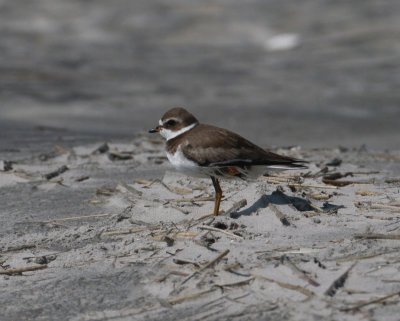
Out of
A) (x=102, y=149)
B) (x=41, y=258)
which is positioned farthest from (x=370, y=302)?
(x=102, y=149)

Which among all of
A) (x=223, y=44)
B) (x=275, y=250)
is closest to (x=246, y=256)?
(x=275, y=250)

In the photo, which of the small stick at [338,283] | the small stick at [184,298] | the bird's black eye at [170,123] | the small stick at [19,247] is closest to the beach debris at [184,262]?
the small stick at [184,298]

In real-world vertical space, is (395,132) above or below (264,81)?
below

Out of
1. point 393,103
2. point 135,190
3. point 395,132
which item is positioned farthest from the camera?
point 393,103

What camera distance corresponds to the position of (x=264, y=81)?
16.5 m

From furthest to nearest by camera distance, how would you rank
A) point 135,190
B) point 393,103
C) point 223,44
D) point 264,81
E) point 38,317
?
point 223,44
point 264,81
point 393,103
point 135,190
point 38,317

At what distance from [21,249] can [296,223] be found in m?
1.61

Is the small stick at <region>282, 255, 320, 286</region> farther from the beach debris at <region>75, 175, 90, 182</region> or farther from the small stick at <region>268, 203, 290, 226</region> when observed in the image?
the beach debris at <region>75, 175, 90, 182</region>

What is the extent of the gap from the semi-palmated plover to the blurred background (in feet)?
12.8

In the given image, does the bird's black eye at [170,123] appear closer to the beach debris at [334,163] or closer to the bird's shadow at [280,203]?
the bird's shadow at [280,203]

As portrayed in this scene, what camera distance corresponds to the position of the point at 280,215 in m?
5.29

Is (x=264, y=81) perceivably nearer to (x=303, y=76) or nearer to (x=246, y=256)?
Answer: (x=303, y=76)

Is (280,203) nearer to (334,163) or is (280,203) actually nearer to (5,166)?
(334,163)

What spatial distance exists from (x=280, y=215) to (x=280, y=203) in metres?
0.27
